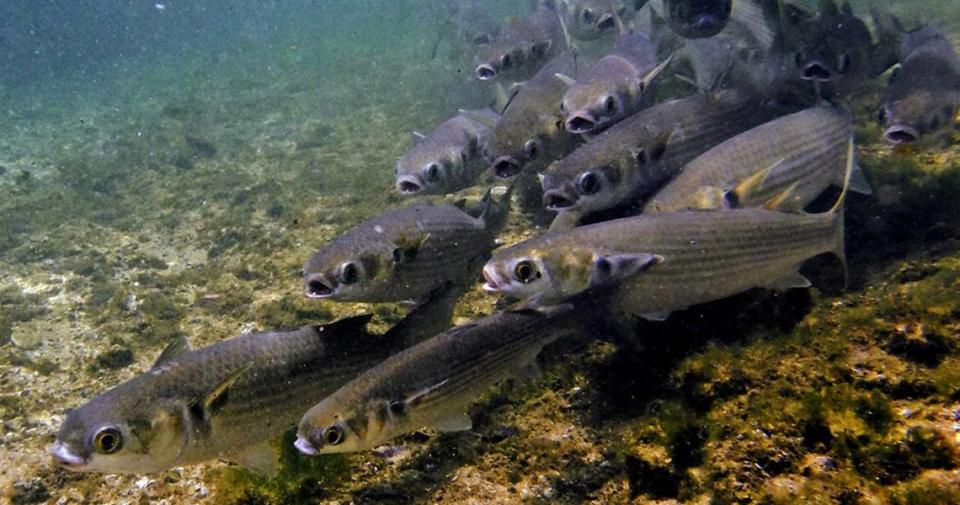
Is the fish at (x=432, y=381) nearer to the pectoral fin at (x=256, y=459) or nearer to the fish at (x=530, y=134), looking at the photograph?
the pectoral fin at (x=256, y=459)

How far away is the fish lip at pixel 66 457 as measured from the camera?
2.92m

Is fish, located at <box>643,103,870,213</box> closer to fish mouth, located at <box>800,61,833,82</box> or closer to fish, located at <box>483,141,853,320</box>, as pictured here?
fish, located at <box>483,141,853,320</box>

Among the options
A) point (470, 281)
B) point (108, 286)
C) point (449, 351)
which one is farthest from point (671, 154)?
point (108, 286)

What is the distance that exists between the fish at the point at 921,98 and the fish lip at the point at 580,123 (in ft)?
7.55

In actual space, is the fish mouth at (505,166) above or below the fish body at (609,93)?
below

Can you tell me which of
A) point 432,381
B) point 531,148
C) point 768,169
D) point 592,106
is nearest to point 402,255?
point 432,381

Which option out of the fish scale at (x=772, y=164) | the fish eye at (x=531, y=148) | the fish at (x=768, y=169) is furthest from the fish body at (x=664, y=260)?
the fish eye at (x=531, y=148)

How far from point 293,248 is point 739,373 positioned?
20.8 feet

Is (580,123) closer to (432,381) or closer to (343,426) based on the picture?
(432,381)

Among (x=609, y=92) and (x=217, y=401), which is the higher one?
(x=609, y=92)

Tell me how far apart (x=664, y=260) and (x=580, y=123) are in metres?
2.06

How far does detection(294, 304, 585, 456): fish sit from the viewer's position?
10.2ft

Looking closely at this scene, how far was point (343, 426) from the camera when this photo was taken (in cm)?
309

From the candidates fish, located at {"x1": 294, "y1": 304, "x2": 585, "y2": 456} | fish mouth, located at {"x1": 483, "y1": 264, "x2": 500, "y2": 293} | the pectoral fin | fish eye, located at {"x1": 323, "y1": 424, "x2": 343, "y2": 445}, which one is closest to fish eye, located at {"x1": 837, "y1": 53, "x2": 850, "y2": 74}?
fish, located at {"x1": 294, "y1": 304, "x2": 585, "y2": 456}
